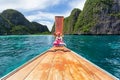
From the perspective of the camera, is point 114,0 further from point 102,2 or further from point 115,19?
point 115,19

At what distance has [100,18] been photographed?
17512cm

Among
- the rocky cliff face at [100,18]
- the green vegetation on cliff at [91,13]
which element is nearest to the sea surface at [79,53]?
the rocky cliff face at [100,18]

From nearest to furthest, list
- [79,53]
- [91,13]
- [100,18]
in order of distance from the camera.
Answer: [79,53]
[100,18]
[91,13]

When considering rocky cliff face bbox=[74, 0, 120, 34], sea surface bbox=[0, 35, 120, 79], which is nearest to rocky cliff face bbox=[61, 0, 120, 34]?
rocky cliff face bbox=[74, 0, 120, 34]

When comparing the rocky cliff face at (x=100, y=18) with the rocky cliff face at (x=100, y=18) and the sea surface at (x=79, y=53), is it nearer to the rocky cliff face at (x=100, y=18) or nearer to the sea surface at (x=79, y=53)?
the rocky cliff face at (x=100, y=18)

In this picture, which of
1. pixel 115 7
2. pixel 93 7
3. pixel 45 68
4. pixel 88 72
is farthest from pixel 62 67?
pixel 93 7

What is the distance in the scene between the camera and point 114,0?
181m

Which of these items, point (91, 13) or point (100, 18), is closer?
point (100, 18)

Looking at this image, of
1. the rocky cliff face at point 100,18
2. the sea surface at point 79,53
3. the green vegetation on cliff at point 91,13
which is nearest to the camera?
the sea surface at point 79,53

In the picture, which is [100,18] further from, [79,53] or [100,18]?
[79,53]

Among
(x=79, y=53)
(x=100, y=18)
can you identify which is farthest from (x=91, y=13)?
(x=79, y=53)

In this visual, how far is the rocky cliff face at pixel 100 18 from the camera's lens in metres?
160

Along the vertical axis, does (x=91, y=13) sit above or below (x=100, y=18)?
above

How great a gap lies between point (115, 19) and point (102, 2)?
1089 inches
